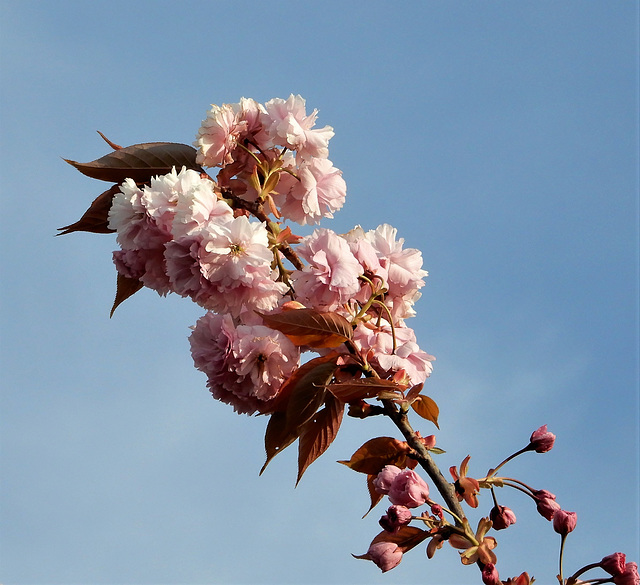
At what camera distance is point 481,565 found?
4.83 feet

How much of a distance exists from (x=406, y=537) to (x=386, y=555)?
66 mm

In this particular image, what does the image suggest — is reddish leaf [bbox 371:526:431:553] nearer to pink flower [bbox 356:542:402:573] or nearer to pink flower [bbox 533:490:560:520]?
pink flower [bbox 356:542:402:573]

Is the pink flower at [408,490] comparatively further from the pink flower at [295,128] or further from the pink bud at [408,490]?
the pink flower at [295,128]

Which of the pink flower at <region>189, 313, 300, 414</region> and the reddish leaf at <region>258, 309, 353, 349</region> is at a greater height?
the reddish leaf at <region>258, 309, 353, 349</region>

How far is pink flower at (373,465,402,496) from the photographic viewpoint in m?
1.56

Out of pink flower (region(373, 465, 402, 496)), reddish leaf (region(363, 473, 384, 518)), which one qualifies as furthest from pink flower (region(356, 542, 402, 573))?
reddish leaf (region(363, 473, 384, 518))

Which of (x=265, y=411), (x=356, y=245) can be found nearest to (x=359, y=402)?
(x=265, y=411)

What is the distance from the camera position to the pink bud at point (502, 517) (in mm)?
1542

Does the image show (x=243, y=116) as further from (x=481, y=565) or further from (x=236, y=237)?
(x=481, y=565)

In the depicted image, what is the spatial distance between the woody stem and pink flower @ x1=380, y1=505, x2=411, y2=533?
0.11 meters

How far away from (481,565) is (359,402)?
437 millimetres

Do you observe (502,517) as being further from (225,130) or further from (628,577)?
(225,130)

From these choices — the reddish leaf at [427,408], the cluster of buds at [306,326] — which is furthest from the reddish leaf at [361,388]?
the reddish leaf at [427,408]

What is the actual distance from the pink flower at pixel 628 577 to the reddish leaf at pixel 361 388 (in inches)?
24.5
